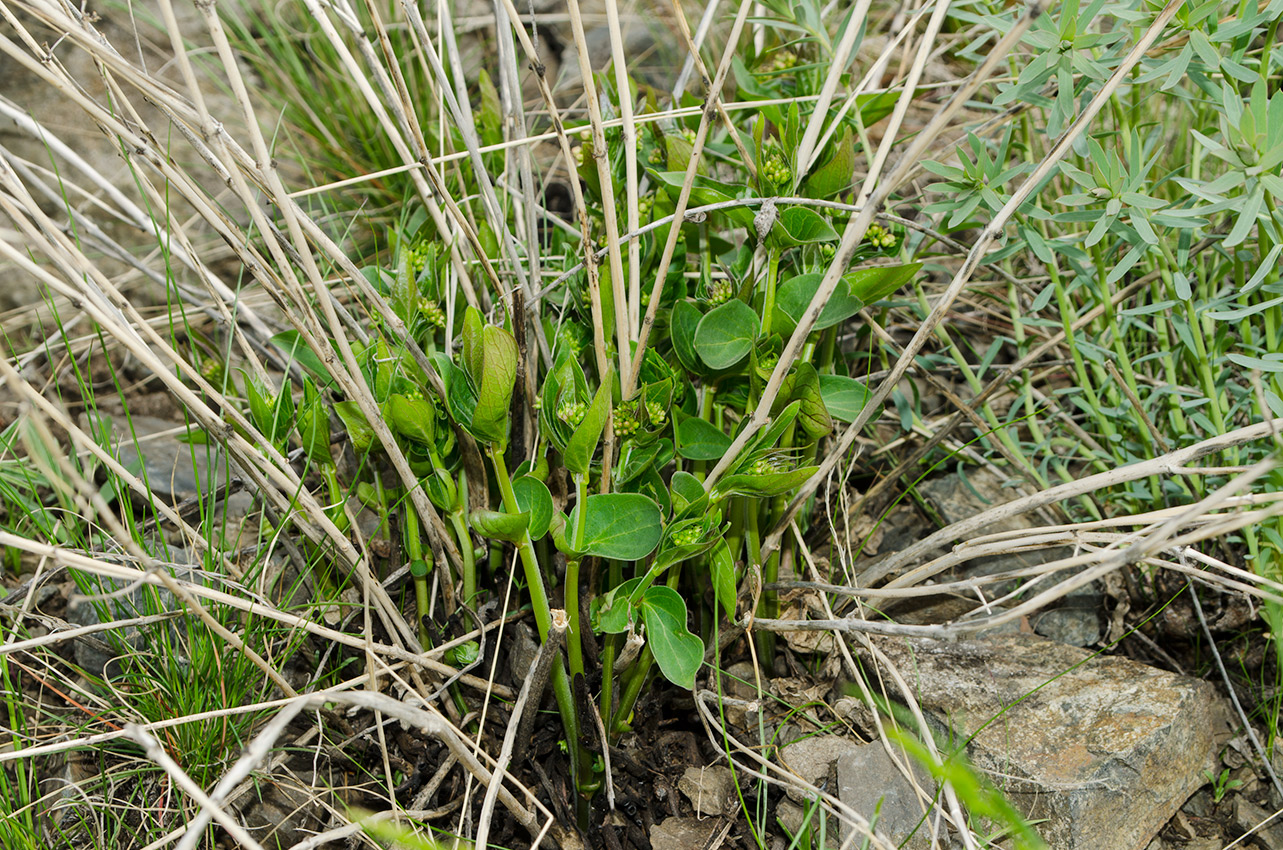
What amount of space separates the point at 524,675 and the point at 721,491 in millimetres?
391

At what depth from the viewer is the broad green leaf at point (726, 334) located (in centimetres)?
102

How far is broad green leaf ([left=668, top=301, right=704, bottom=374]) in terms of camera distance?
1067 millimetres

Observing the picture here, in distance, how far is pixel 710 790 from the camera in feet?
3.86

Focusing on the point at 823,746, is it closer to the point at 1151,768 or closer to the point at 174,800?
the point at 1151,768

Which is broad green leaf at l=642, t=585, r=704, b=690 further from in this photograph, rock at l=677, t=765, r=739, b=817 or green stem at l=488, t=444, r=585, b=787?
rock at l=677, t=765, r=739, b=817

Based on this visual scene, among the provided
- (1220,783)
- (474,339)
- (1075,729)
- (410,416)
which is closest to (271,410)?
(410,416)

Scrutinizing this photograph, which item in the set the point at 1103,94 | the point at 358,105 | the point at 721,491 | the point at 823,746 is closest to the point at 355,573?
the point at 721,491

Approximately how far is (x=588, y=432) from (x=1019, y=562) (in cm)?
89

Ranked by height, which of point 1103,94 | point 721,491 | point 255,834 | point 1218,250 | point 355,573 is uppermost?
point 1103,94

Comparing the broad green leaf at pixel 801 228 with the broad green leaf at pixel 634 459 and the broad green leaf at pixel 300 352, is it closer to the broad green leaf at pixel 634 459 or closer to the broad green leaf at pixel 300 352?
the broad green leaf at pixel 634 459

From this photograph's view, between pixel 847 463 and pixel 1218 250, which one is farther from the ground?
pixel 1218 250

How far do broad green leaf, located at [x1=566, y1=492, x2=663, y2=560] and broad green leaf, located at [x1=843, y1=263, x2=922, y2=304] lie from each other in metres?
0.37

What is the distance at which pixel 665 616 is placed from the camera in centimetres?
99

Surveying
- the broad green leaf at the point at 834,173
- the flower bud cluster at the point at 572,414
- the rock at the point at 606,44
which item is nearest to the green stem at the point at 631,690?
the flower bud cluster at the point at 572,414
